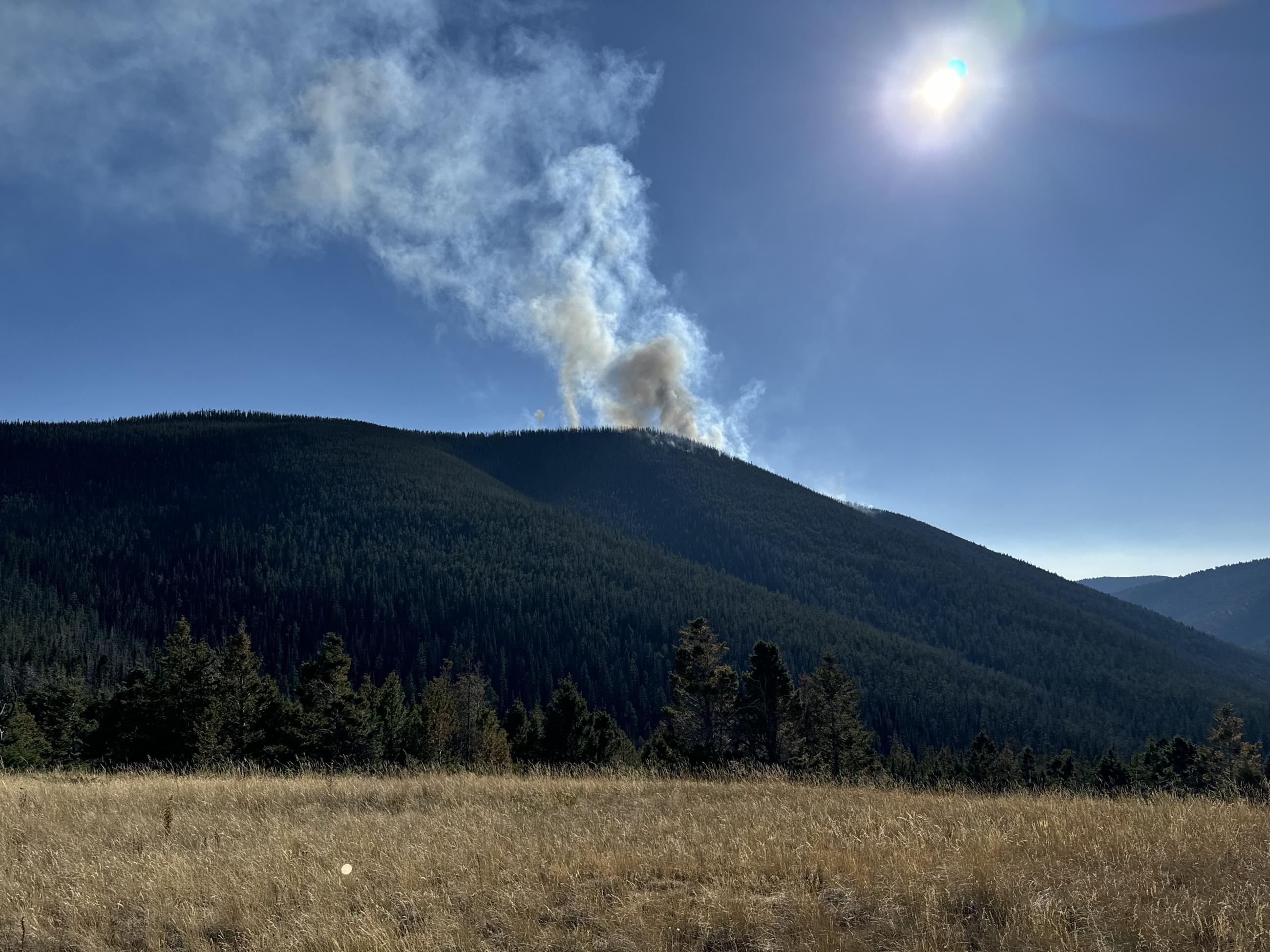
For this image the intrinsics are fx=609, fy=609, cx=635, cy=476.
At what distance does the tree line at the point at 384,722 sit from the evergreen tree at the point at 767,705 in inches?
2.9

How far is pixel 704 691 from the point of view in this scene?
35.0 m

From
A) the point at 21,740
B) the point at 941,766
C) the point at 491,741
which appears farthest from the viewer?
the point at 941,766

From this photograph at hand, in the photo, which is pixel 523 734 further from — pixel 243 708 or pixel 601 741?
pixel 243 708

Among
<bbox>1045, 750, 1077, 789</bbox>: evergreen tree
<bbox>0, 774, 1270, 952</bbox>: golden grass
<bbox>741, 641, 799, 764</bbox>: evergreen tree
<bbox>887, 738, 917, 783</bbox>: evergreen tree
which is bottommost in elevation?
<bbox>887, 738, 917, 783</bbox>: evergreen tree

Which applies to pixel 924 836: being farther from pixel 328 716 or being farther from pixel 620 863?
pixel 328 716

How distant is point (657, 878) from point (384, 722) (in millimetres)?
51332

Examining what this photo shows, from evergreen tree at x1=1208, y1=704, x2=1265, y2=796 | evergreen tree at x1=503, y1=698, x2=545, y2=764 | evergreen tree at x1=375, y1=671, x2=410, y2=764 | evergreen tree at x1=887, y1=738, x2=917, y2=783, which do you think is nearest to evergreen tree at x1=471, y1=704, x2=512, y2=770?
evergreen tree at x1=503, y1=698, x2=545, y2=764

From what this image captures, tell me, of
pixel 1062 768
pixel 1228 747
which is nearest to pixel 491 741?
pixel 1062 768

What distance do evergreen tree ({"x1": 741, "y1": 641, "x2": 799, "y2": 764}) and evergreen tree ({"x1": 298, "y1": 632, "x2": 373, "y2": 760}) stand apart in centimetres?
2270

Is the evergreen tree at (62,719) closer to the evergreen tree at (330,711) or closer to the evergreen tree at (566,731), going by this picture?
the evergreen tree at (330,711)

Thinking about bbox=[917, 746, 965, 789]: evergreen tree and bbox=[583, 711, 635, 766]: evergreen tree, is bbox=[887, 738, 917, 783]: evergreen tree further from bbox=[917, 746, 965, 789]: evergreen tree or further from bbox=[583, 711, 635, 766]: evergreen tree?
bbox=[583, 711, 635, 766]: evergreen tree

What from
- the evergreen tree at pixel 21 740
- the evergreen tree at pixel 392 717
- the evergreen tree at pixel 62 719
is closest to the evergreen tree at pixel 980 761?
the evergreen tree at pixel 392 717

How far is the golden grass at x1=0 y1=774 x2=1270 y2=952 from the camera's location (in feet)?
16.6

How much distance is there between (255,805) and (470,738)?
47.9 m
